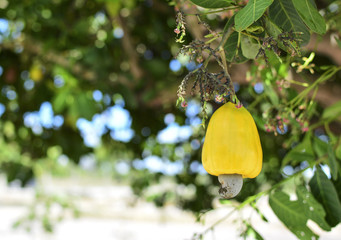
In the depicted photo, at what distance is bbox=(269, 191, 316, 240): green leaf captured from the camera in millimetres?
774

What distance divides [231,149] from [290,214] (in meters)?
0.39

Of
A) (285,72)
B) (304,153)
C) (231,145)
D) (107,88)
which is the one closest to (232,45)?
(231,145)

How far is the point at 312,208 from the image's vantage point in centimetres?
78

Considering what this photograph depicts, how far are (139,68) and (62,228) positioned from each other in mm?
6364

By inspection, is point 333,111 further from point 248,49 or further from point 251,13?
point 251,13

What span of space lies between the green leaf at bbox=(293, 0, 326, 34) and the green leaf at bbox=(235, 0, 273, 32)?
0.22 feet

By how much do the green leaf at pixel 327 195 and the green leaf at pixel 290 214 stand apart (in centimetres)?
4

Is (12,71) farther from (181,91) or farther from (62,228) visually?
(62,228)

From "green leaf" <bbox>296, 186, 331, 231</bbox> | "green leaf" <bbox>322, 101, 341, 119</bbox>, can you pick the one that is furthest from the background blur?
"green leaf" <bbox>296, 186, 331, 231</bbox>

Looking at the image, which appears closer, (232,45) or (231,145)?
(231,145)

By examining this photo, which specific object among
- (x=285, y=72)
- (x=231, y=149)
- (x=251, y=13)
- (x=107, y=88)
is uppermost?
(x=251, y=13)

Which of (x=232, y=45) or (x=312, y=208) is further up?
(x=232, y=45)

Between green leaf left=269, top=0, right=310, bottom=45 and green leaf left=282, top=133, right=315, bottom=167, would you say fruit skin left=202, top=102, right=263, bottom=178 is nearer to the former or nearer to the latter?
green leaf left=269, top=0, right=310, bottom=45

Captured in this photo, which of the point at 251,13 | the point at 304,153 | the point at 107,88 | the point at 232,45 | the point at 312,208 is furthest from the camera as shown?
the point at 107,88
